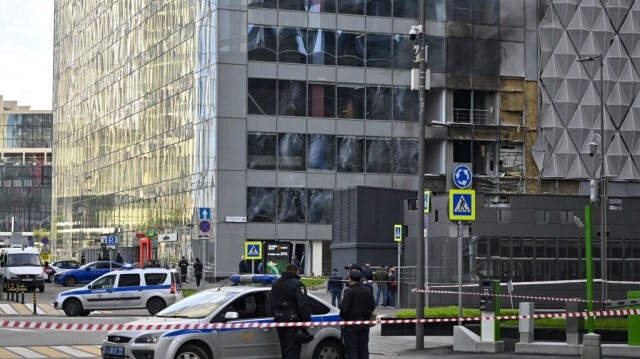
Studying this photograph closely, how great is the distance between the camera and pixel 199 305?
56.3 feet

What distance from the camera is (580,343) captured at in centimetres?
2122

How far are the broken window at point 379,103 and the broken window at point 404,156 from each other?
169 cm

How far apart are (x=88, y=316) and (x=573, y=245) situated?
52.8ft

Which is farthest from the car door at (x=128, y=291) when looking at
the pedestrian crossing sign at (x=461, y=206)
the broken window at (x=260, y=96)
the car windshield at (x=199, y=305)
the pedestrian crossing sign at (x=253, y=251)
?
the broken window at (x=260, y=96)

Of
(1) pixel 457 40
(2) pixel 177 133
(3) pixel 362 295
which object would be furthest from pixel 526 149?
(3) pixel 362 295

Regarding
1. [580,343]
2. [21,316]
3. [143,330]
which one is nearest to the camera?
[143,330]

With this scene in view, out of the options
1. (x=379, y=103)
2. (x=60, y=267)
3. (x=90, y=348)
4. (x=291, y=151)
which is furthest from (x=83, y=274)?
(x=90, y=348)

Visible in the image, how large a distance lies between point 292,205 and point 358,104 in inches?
270

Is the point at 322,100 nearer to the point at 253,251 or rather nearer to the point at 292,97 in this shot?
the point at 292,97

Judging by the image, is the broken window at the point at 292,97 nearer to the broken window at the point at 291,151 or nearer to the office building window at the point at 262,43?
the broken window at the point at 291,151

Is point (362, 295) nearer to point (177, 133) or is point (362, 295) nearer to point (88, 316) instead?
point (88, 316)

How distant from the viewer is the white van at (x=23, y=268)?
5059 cm

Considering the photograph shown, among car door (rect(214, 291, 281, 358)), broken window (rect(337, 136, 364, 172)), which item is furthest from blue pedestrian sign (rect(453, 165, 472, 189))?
broken window (rect(337, 136, 364, 172))

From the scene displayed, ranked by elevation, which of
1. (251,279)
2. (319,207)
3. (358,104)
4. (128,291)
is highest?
(358,104)
